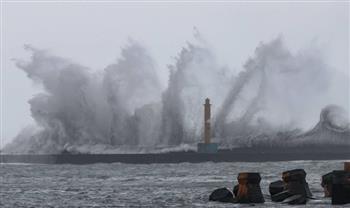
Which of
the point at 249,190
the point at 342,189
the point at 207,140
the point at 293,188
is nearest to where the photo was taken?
the point at 342,189

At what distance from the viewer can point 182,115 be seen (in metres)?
90.6

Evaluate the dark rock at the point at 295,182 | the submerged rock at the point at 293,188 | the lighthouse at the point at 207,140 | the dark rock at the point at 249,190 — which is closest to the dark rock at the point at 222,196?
the dark rock at the point at 249,190

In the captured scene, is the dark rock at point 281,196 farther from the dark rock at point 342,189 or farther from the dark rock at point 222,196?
the dark rock at point 342,189

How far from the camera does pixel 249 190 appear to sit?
3105 centimetres

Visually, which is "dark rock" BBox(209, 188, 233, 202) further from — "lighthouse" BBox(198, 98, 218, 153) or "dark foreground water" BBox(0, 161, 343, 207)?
"lighthouse" BBox(198, 98, 218, 153)

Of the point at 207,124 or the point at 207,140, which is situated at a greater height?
the point at 207,124

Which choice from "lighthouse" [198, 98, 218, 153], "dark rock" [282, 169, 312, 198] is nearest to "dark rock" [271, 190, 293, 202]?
"dark rock" [282, 169, 312, 198]

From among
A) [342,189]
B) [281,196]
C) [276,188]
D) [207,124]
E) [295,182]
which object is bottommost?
[281,196]

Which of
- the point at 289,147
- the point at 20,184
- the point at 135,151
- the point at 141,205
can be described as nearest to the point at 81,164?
the point at 135,151

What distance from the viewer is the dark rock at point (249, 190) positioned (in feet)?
101

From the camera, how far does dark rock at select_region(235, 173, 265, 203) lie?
30.8 metres

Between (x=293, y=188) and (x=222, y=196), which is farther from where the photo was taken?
(x=222, y=196)

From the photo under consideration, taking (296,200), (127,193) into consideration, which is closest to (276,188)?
(296,200)

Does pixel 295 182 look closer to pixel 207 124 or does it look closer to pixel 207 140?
pixel 207 124
